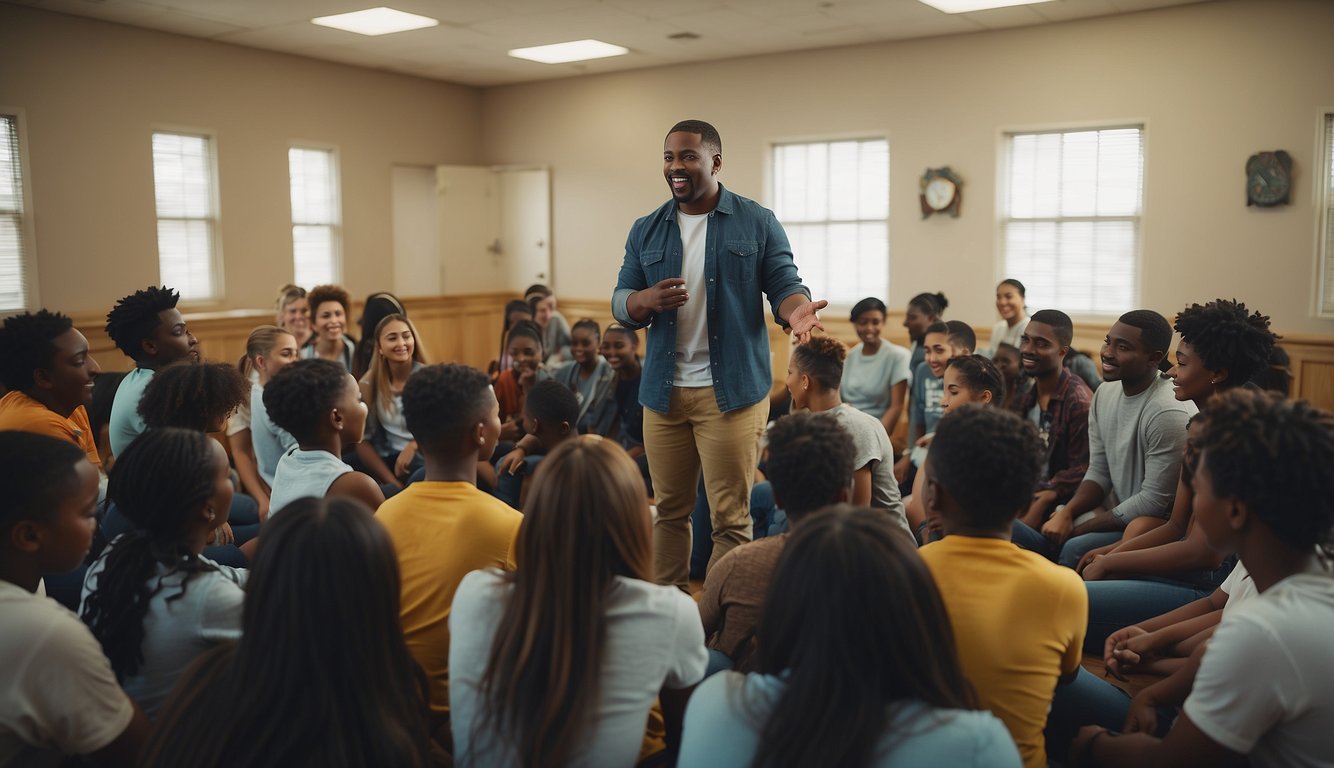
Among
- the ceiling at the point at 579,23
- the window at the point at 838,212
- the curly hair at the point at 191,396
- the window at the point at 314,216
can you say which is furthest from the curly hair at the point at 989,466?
the window at the point at 314,216

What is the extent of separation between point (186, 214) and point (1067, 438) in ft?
20.2

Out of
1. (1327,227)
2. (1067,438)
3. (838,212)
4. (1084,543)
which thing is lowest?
(1084,543)

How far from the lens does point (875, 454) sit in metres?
2.86

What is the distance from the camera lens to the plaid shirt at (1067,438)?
3.45 m

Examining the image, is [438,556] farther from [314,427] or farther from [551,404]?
[551,404]

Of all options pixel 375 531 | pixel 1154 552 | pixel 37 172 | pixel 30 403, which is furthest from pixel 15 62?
pixel 1154 552

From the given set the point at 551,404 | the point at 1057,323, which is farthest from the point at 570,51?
the point at 1057,323

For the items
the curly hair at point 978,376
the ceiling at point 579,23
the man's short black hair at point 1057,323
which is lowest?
the curly hair at point 978,376

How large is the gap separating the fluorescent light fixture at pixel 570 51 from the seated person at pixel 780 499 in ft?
19.4

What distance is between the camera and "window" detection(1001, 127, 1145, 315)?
6.32 m

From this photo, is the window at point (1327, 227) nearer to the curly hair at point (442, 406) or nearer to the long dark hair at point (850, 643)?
the curly hair at point (442, 406)

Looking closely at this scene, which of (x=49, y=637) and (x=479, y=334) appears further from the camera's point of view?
(x=479, y=334)

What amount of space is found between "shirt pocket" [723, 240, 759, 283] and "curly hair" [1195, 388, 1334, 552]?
1.53m

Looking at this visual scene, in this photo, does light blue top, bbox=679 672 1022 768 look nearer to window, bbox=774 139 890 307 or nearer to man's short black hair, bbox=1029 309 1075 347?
man's short black hair, bbox=1029 309 1075 347
